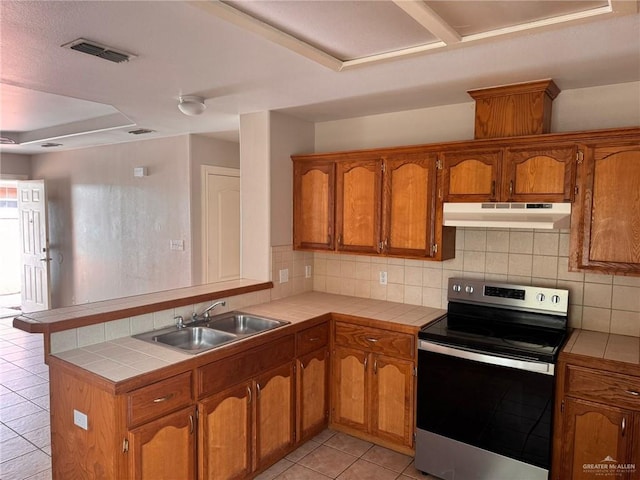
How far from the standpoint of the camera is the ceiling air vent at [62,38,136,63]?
6.71 feet

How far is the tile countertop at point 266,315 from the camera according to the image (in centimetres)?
209

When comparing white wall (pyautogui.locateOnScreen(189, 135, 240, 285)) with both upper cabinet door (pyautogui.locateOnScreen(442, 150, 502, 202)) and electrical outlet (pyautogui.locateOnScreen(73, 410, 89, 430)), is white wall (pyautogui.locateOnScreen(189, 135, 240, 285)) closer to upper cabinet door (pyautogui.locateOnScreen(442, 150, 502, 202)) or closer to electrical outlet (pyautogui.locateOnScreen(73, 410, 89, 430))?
electrical outlet (pyautogui.locateOnScreen(73, 410, 89, 430))

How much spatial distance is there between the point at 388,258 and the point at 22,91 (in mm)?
3198

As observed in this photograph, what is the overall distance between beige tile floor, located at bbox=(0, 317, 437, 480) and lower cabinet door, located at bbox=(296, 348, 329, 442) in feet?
0.36

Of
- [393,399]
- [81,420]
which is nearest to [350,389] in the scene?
[393,399]

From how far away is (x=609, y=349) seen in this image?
2.39 meters

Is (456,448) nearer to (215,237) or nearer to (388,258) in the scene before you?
(388,258)

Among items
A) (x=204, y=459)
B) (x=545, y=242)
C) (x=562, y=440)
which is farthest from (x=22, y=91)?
(x=562, y=440)

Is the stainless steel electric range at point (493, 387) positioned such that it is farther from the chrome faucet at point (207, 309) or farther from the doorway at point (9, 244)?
the doorway at point (9, 244)

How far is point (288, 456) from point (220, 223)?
2838 mm

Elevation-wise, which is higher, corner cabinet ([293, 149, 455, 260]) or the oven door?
corner cabinet ([293, 149, 455, 260])

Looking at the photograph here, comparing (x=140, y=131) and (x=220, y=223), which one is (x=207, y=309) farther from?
(x=140, y=131)

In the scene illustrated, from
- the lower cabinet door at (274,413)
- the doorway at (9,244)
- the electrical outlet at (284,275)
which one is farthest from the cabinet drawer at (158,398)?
the doorway at (9,244)

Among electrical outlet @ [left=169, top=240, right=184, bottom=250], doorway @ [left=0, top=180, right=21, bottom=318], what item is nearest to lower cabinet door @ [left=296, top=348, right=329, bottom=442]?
electrical outlet @ [left=169, top=240, right=184, bottom=250]
